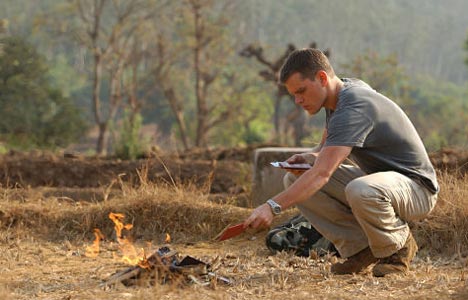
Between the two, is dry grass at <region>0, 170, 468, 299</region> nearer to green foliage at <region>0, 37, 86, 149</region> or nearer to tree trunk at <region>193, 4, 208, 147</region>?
green foliage at <region>0, 37, 86, 149</region>

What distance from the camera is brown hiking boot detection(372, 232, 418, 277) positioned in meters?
4.36

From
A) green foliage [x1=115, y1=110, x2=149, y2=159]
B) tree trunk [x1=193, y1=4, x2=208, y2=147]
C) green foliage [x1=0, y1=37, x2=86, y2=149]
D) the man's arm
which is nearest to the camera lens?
the man's arm

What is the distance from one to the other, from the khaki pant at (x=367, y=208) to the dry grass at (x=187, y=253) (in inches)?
8.7

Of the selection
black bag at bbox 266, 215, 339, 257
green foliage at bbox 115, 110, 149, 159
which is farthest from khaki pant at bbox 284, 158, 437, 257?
green foliage at bbox 115, 110, 149, 159

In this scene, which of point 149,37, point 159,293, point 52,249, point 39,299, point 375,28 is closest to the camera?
point 159,293

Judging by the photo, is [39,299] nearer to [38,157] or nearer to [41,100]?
[38,157]

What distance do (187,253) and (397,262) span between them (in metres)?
1.87

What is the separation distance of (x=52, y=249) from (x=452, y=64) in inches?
3793

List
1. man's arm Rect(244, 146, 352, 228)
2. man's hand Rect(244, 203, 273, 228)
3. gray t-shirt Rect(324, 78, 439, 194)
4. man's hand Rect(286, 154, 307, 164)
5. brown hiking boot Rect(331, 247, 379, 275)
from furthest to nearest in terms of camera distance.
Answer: man's hand Rect(286, 154, 307, 164) < brown hiking boot Rect(331, 247, 379, 275) < gray t-shirt Rect(324, 78, 439, 194) < man's arm Rect(244, 146, 352, 228) < man's hand Rect(244, 203, 273, 228)

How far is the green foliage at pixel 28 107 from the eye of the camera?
18.5 meters

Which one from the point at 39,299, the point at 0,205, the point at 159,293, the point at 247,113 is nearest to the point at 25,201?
the point at 0,205

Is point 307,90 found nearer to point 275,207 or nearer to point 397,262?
point 275,207

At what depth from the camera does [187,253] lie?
5758 millimetres

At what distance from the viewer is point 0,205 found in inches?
258
